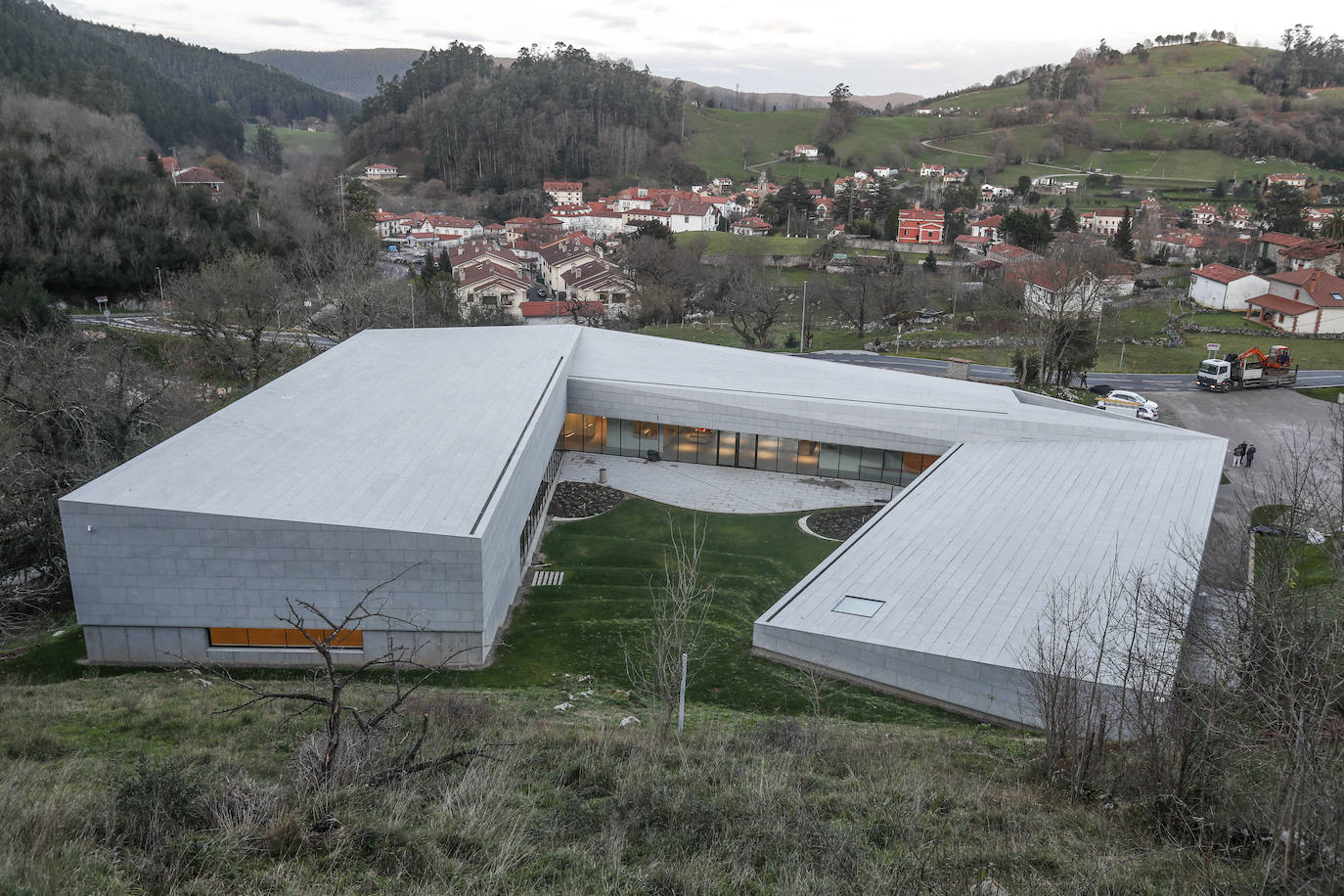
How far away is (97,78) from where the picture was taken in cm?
10556

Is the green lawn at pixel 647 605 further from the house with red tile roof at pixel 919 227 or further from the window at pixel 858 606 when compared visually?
the house with red tile roof at pixel 919 227

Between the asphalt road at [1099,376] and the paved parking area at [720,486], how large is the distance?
19216 millimetres

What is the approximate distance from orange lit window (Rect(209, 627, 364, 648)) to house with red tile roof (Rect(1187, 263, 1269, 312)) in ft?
243

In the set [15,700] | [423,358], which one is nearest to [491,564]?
[15,700]

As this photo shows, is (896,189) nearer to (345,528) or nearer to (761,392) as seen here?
(761,392)

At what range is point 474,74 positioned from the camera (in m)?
164

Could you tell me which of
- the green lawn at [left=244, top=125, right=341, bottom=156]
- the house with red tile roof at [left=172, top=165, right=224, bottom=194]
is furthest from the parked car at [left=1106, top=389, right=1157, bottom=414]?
the green lawn at [left=244, top=125, right=341, bottom=156]

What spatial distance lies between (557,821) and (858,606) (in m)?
11.7

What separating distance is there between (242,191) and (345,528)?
8974cm

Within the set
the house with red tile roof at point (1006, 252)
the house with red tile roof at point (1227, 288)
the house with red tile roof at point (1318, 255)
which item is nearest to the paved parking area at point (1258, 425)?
the house with red tile roof at point (1227, 288)

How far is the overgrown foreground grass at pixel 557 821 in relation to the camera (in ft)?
27.3

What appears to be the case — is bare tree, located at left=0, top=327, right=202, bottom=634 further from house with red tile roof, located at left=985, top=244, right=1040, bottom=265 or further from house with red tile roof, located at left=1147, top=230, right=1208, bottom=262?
house with red tile roof, located at left=1147, top=230, right=1208, bottom=262

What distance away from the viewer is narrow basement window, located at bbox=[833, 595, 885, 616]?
19.9 meters

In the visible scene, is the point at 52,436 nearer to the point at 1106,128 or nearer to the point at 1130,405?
the point at 1130,405
